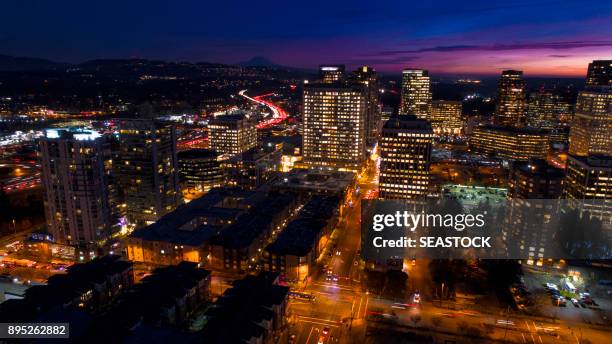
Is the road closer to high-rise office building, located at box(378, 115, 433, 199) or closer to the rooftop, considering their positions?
the rooftop

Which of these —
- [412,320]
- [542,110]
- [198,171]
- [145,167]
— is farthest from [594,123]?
[145,167]

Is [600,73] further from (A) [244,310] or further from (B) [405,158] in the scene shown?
(A) [244,310]

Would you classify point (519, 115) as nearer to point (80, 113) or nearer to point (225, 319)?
point (225, 319)

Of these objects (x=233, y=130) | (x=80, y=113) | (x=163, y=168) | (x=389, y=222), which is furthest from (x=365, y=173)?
(x=80, y=113)

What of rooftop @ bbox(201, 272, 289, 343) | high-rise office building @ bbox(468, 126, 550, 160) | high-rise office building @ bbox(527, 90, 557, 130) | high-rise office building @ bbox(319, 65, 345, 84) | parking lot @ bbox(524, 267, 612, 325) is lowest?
parking lot @ bbox(524, 267, 612, 325)

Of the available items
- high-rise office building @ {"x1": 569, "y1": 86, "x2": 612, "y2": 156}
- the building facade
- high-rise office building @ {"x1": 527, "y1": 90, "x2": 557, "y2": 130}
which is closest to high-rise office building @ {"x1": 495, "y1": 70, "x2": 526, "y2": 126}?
high-rise office building @ {"x1": 527, "y1": 90, "x2": 557, "y2": 130}

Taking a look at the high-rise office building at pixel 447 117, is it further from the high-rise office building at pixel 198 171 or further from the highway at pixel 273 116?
the high-rise office building at pixel 198 171
